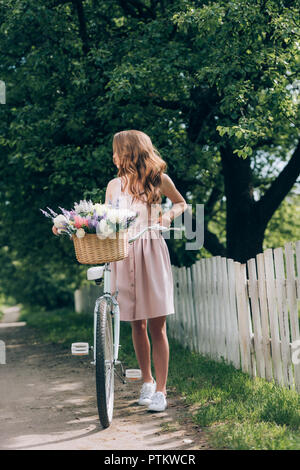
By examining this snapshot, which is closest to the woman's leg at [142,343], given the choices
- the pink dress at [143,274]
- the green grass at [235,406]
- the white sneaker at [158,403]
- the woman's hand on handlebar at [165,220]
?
the pink dress at [143,274]

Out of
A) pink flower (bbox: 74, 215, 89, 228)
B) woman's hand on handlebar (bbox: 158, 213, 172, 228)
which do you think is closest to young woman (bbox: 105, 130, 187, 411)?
woman's hand on handlebar (bbox: 158, 213, 172, 228)

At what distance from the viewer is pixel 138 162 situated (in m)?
4.48

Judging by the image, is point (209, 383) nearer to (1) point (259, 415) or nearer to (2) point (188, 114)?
(1) point (259, 415)

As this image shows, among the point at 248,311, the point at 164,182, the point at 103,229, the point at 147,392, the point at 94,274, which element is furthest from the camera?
the point at 248,311

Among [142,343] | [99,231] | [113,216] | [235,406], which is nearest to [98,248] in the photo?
[99,231]

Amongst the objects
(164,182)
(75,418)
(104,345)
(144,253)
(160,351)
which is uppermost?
(164,182)

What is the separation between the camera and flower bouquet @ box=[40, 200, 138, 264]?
3887 millimetres

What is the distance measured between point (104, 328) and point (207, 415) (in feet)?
3.20

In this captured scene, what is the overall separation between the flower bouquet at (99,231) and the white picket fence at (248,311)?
4.62 feet

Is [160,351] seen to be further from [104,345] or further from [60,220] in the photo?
[60,220]

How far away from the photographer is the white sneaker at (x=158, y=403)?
14.5 ft

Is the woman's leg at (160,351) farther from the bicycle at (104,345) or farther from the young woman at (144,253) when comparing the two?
the bicycle at (104,345)

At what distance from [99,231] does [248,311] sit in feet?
7.53

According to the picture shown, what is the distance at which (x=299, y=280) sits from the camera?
4.68 meters
